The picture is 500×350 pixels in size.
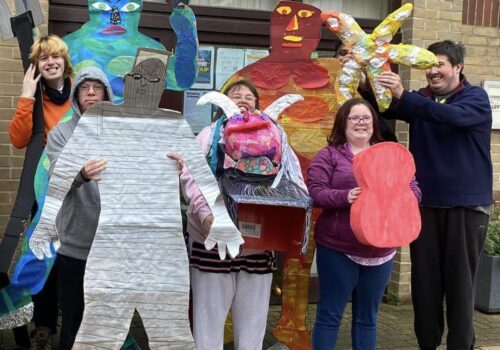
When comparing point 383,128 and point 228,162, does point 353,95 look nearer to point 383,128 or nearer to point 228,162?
point 383,128

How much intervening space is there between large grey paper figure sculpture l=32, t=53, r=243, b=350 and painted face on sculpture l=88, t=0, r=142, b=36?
105 centimetres

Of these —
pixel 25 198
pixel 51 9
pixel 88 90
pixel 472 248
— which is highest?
pixel 51 9

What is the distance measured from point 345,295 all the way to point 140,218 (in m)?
1.16

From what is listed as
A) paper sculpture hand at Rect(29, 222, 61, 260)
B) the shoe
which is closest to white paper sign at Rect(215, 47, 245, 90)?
the shoe

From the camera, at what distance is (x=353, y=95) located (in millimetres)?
3781

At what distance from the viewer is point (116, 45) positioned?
3.94 meters

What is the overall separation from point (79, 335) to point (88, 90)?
118 cm

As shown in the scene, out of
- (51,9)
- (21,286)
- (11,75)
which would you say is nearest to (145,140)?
(21,286)

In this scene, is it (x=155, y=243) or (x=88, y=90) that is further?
(x=88, y=90)

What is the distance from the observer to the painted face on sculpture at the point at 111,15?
396 cm

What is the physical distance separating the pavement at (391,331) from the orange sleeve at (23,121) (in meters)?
1.36

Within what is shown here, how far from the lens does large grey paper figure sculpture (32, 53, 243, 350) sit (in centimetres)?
293

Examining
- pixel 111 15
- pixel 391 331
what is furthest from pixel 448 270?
pixel 111 15

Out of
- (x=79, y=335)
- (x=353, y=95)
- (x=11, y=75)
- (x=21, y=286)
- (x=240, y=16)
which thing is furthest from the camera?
(x=240, y=16)
